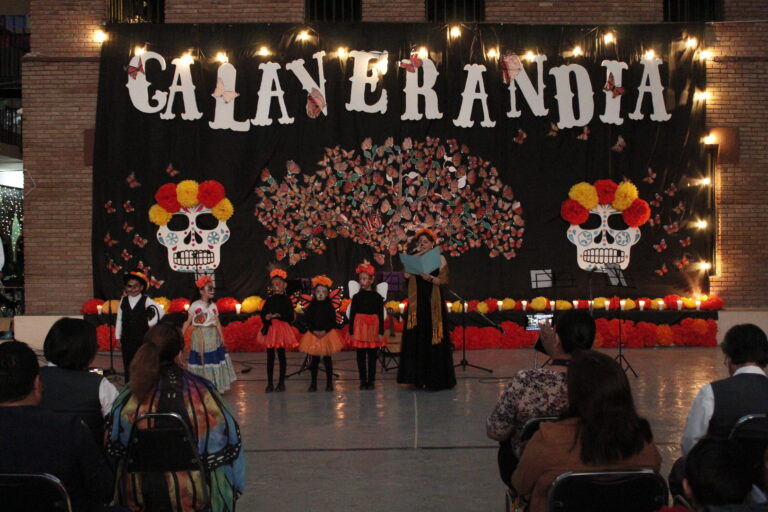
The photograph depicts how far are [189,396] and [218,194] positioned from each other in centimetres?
960

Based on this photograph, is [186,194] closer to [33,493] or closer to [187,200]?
[187,200]

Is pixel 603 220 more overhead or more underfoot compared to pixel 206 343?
more overhead

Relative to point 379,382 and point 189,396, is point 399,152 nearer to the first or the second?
point 379,382

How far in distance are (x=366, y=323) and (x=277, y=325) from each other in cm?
104

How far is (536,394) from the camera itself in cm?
390

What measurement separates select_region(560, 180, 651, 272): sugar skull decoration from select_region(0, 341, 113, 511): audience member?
10963mm

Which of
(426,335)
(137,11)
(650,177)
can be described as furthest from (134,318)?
(650,177)

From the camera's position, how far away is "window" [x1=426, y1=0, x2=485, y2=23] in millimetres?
13781

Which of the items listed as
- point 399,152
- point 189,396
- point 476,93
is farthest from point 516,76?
point 189,396

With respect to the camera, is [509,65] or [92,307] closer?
[92,307]

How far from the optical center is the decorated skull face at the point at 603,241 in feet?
43.9

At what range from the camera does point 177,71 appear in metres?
13.3

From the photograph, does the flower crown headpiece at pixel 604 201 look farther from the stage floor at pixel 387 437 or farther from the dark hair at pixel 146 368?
the dark hair at pixel 146 368

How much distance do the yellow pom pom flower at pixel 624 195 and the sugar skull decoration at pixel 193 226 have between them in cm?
632
